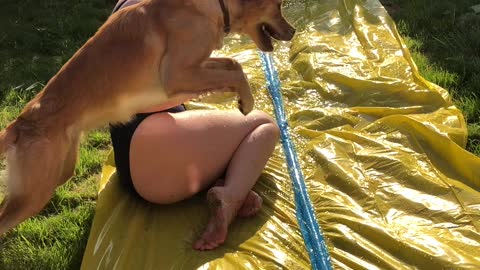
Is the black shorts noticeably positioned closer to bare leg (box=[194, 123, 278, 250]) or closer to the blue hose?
bare leg (box=[194, 123, 278, 250])

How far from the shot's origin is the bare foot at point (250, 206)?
288cm

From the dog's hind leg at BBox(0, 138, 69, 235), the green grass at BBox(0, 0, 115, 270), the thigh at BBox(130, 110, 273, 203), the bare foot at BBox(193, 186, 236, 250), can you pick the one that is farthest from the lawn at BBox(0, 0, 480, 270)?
the bare foot at BBox(193, 186, 236, 250)

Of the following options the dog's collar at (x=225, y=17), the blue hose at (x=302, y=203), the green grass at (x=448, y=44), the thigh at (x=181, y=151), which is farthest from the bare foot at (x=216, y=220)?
the green grass at (x=448, y=44)

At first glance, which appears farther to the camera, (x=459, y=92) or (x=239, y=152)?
(x=459, y=92)

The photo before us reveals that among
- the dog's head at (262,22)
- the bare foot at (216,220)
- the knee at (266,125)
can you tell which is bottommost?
the bare foot at (216,220)

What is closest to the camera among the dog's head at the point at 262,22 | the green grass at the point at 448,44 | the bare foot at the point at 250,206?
the bare foot at the point at 250,206

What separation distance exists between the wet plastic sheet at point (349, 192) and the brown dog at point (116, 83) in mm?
430

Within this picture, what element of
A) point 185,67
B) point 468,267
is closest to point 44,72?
point 185,67

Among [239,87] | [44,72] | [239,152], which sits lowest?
[44,72]

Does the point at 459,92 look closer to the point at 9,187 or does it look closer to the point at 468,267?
the point at 468,267

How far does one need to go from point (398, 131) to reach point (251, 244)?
50.5 inches

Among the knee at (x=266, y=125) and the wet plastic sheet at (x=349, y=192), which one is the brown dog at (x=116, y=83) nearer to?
the knee at (x=266, y=125)

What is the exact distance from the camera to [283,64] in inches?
174

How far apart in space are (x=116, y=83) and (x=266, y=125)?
0.80 meters
